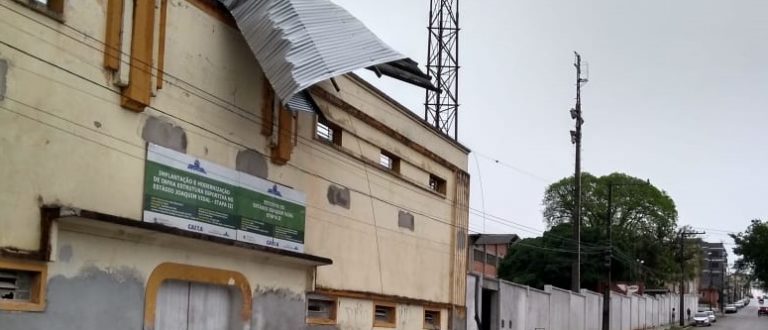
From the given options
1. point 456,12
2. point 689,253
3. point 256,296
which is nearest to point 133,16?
point 256,296

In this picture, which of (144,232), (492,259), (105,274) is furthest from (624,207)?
(105,274)

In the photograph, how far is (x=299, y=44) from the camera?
12336mm

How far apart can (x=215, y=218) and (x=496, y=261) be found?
61.6m

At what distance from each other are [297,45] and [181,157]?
2.37m

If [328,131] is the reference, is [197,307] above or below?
below

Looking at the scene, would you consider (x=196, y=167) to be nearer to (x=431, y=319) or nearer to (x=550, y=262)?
(x=431, y=319)

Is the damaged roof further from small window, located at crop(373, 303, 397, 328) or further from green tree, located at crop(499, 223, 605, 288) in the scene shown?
green tree, located at crop(499, 223, 605, 288)

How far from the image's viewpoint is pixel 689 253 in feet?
258

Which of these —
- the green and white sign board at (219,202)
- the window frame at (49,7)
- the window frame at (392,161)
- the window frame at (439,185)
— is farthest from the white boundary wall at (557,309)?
the window frame at (49,7)

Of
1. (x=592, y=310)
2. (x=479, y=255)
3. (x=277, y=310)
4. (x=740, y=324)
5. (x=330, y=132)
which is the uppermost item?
(x=330, y=132)

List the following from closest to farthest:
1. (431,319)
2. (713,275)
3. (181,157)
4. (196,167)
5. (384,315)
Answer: (181,157) → (196,167) → (384,315) → (431,319) → (713,275)

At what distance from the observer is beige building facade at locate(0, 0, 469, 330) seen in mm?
9328

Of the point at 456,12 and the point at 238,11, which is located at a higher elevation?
the point at 456,12

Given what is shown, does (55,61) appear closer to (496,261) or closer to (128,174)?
(128,174)
